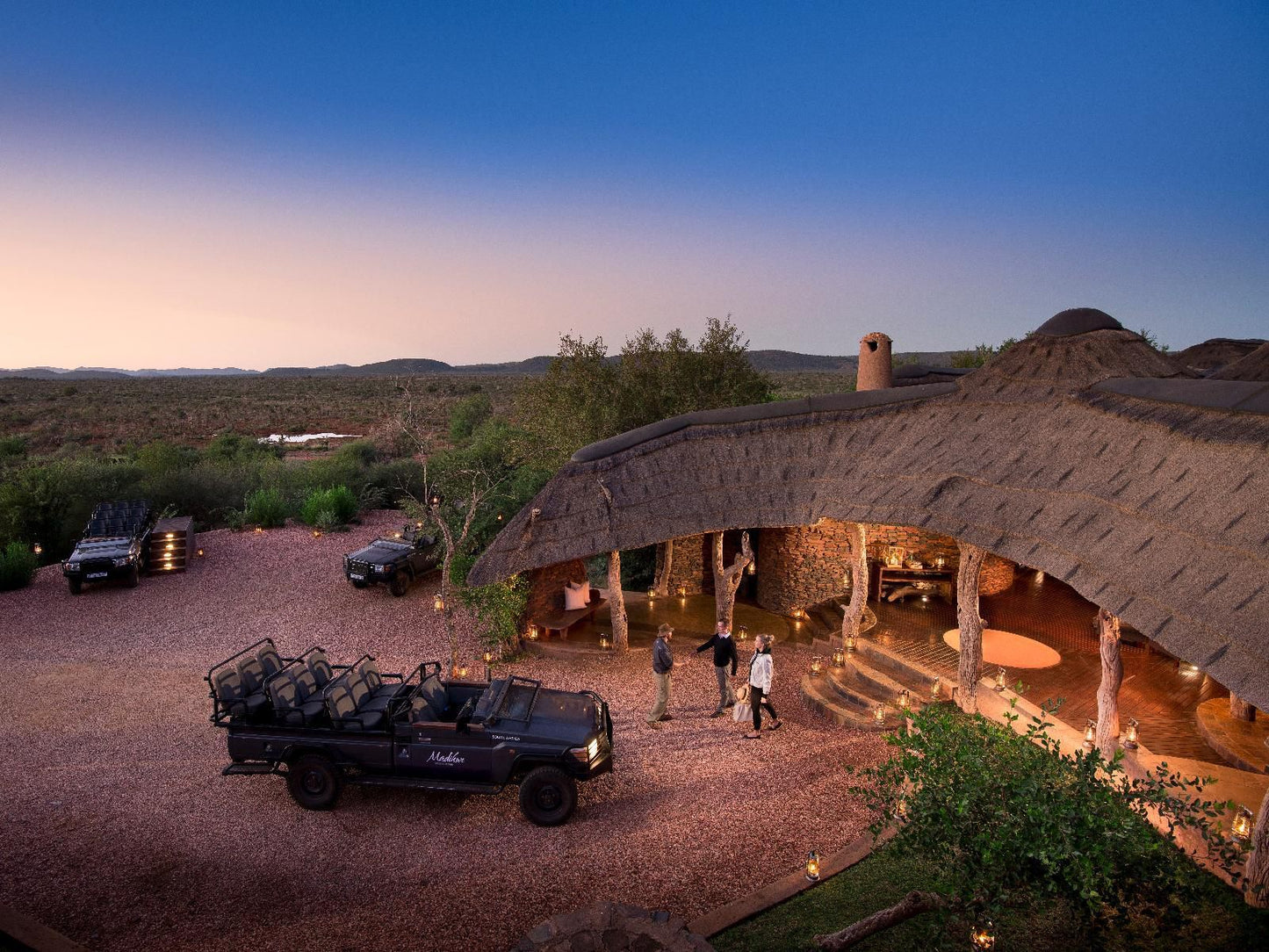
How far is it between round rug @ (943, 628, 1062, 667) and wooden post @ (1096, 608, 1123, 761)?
7.92ft

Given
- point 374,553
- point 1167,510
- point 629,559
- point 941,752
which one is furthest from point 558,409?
point 941,752

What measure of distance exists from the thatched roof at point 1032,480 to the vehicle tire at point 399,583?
552 centimetres

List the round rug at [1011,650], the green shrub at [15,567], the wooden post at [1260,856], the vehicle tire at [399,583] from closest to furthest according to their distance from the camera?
the wooden post at [1260,856]
the round rug at [1011,650]
the green shrub at [15,567]
the vehicle tire at [399,583]

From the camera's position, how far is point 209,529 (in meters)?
23.8

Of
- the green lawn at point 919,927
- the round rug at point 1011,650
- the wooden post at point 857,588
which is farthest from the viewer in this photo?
the wooden post at point 857,588

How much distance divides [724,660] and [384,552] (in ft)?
34.7

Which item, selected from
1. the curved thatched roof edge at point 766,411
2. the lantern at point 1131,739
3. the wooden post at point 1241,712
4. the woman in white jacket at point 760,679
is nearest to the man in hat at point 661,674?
the woman in white jacket at point 760,679

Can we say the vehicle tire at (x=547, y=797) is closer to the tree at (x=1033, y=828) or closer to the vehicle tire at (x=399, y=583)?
the tree at (x=1033, y=828)

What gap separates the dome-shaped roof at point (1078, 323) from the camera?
12.3 meters

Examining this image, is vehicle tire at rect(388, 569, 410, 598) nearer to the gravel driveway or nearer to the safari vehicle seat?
the gravel driveway

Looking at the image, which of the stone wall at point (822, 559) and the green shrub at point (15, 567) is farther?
the green shrub at point (15, 567)

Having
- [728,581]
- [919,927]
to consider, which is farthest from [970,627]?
[919,927]

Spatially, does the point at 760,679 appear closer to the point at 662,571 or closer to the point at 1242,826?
the point at 1242,826

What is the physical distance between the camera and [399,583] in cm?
1758
